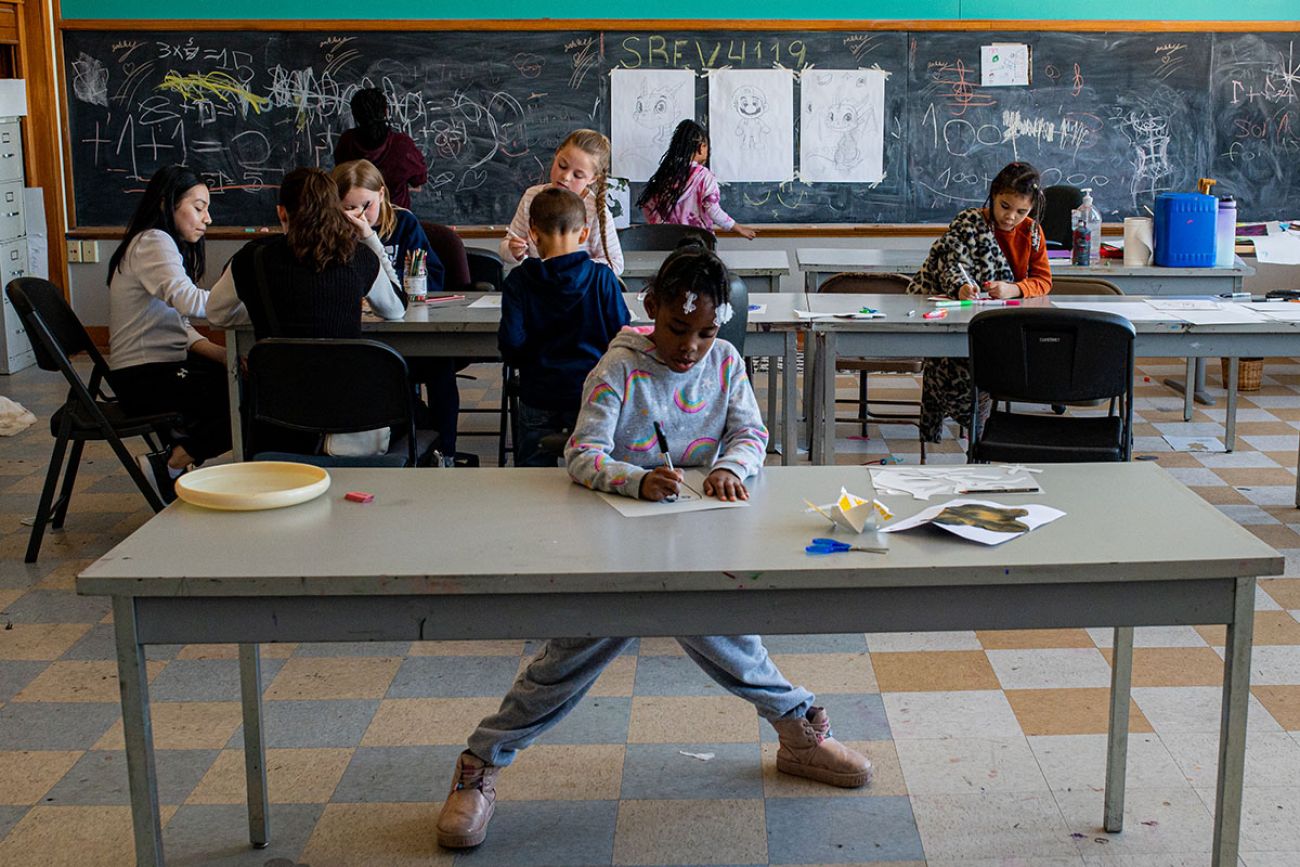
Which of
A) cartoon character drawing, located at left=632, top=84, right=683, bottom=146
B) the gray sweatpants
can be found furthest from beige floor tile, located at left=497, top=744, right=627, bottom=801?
cartoon character drawing, located at left=632, top=84, right=683, bottom=146

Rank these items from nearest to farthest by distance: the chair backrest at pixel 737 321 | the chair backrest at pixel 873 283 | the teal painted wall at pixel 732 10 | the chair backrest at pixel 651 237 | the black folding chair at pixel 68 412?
the chair backrest at pixel 737 321 → the black folding chair at pixel 68 412 → the chair backrest at pixel 873 283 → the chair backrest at pixel 651 237 → the teal painted wall at pixel 732 10

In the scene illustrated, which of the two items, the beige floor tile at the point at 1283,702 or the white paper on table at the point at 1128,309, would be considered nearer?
the beige floor tile at the point at 1283,702

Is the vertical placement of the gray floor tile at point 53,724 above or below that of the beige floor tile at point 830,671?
below

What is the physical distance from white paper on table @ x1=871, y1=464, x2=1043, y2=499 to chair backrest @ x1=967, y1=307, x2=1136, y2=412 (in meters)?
1.50

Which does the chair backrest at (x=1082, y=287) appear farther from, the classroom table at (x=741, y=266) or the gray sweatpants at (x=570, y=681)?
the gray sweatpants at (x=570, y=681)

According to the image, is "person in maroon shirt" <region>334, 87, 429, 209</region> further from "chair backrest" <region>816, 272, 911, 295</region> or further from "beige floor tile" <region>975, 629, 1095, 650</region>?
"beige floor tile" <region>975, 629, 1095, 650</region>

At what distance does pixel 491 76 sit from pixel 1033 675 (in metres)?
5.62

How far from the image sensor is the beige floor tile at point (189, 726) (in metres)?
3.19

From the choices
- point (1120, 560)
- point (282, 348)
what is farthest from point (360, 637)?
point (282, 348)

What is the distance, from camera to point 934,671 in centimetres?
357

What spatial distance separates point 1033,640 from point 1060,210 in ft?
14.1

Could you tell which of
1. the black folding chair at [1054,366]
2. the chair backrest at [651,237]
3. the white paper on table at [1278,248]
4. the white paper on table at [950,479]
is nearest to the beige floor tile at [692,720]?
the white paper on table at [950,479]

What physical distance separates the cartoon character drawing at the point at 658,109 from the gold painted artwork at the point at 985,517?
6089 millimetres

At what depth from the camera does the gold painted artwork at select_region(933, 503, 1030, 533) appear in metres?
2.27
